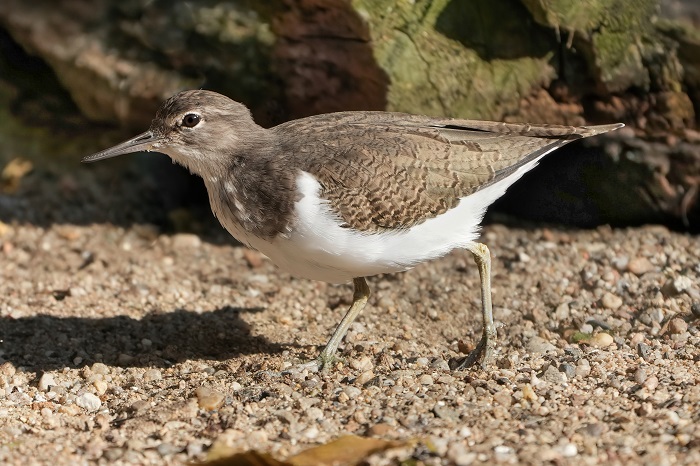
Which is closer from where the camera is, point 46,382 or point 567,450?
point 567,450

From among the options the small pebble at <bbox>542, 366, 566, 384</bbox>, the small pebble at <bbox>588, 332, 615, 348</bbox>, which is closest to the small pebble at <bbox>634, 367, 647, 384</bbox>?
the small pebble at <bbox>542, 366, 566, 384</bbox>

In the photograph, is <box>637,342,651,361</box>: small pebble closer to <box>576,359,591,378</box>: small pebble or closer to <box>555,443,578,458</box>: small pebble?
<box>576,359,591,378</box>: small pebble

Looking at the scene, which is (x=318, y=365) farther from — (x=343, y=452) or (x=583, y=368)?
(x=583, y=368)

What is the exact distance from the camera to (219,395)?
17.3 ft

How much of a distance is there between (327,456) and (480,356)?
1.61 m

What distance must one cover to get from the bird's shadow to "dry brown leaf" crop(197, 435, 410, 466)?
1.65 meters

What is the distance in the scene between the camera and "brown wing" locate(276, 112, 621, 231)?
548cm

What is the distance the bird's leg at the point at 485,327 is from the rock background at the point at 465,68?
5.17 feet

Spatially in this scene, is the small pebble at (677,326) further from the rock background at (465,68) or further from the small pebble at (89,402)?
the small pebble at (89,402)

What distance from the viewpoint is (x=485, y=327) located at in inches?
229

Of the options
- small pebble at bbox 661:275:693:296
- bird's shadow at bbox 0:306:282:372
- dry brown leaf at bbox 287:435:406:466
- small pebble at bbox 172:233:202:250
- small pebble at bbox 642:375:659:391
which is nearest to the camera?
dry brown leaf at bbox 287:435:406:466

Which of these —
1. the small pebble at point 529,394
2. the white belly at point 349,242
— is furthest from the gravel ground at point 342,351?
the white belly at point 349,242

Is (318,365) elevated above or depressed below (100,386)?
above

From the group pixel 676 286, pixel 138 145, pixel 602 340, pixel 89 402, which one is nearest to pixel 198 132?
pixel 138 145
